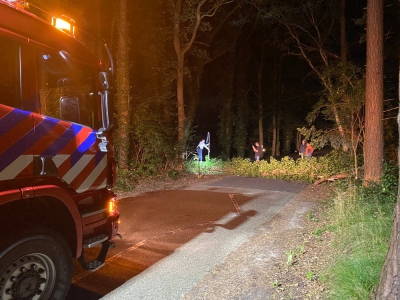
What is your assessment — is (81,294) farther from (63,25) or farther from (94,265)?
(63,25)

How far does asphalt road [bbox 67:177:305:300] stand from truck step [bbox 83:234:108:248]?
2.03 ft

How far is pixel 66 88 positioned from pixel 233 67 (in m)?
22.5

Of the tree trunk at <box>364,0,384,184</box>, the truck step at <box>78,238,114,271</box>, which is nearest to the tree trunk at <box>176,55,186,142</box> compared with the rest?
the tree trunk at <box>364,0,384,184</box>

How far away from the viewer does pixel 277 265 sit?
4.64 m

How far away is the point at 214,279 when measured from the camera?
4.36 meters

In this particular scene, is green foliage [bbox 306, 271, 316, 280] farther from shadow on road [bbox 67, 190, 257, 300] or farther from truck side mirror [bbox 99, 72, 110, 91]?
truck side mirror [bbox 99, 72, 110, 91]

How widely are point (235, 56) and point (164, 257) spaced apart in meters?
22.5

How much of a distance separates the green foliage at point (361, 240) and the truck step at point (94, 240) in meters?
2.71

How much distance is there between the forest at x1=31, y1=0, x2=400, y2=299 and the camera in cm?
1145

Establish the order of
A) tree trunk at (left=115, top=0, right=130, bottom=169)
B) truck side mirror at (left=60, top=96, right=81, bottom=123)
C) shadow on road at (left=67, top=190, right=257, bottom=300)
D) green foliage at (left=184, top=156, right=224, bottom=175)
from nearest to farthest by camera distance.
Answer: truck side mirror at (left=60, top=96, right=81, bottom=123), shadow on road at (left=67, top=190, right=257, bottom=300), tree trunk at (left=115, top=0, right=130, bottom=169), green foliage at (left=184, top=156, right=224, bottom=175)

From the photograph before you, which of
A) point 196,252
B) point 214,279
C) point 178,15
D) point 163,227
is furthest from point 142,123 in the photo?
point 214,279

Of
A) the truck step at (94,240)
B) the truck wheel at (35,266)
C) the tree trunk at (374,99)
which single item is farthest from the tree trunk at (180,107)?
the truck wheel at (35,266)

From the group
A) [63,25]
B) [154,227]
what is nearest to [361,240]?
[154,227]

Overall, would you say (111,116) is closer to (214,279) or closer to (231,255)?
(214,279)
